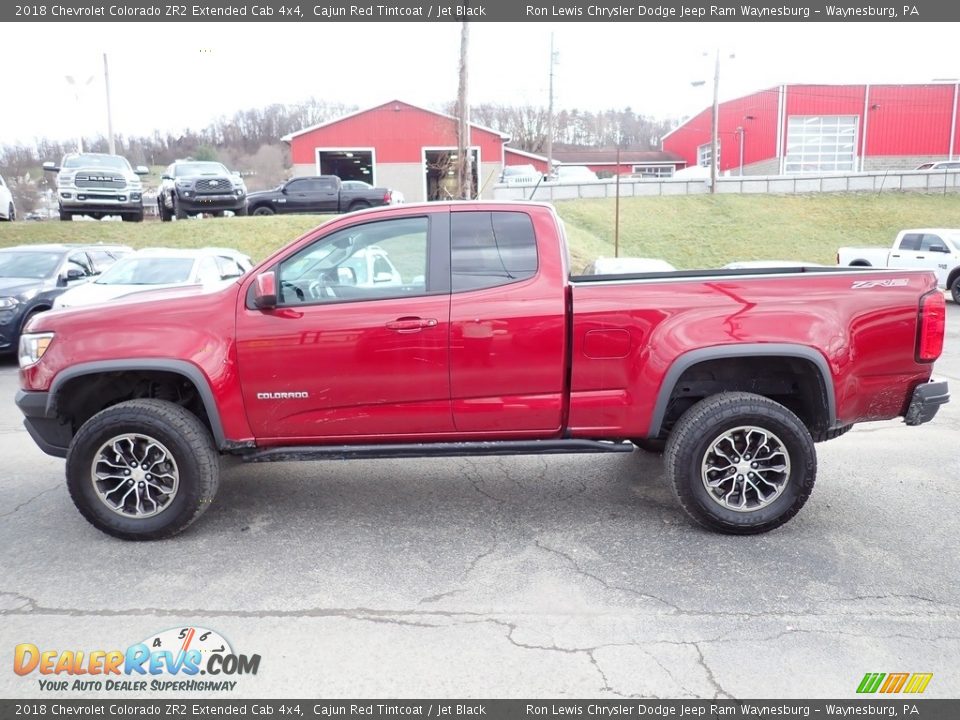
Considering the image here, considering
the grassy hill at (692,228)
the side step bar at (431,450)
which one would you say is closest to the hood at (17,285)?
the side step bar at (431,450)

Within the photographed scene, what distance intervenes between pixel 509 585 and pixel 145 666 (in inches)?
67.9

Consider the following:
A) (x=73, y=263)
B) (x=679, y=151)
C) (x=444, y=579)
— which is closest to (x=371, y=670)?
(x=444, y=579)

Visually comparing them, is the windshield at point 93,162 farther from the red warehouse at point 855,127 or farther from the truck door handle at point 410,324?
the red warehouse at point 855,127

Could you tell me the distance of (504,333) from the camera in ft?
13.6

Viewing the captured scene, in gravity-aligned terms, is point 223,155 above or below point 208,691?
above

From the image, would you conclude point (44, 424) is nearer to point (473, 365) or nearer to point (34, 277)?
point (473, 365)

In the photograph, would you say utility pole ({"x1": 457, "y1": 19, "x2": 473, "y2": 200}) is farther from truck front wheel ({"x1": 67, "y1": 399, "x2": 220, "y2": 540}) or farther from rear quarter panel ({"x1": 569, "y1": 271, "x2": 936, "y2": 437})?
truck front wheel ({"x1": 67, "y1": 399, "x2": 220, "y2": 540})

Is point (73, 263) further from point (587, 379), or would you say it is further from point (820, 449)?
point (820, 449)

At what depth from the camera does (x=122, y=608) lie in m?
3.47

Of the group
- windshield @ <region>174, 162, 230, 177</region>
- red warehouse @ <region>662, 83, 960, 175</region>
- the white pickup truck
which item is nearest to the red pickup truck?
the white pickup truck

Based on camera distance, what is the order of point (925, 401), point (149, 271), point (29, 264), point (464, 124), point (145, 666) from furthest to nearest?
point (464, 124)
point (29, 264)
point (149, 271)
point (925, 401)
point (145, 666)

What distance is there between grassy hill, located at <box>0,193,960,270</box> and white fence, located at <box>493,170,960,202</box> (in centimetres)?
67

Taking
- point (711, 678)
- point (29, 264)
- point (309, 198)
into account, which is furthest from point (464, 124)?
point (711, 678)
